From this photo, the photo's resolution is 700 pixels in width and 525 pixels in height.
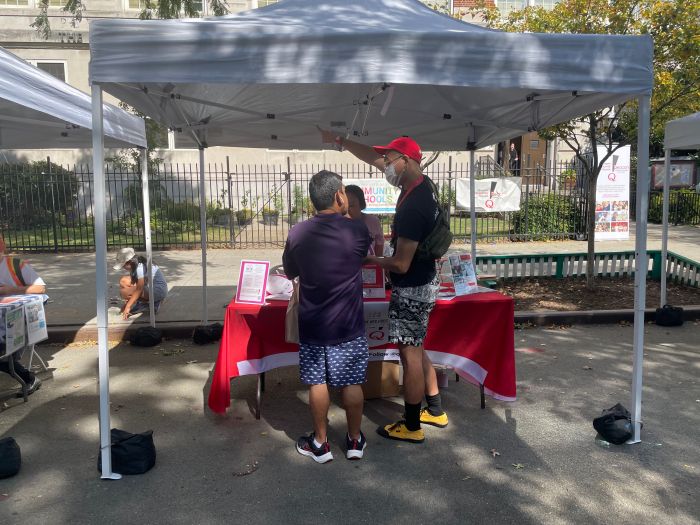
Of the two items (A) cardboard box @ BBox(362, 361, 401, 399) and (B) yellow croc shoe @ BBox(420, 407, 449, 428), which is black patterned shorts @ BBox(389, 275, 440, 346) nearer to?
(B) yellow croc shoe @ BBox(420, 407, 449, 428)

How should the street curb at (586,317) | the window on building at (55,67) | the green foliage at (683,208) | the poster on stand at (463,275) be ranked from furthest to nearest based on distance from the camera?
the window on building at (55,67) < the green foliage at (683,208) < the street curb at (586,317) < the poster on stand at (463,275)

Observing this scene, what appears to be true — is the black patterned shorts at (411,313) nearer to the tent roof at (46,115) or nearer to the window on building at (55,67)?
the tent roof at (46,115)

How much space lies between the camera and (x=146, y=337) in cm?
629

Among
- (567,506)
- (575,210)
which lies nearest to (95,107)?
(567,506)

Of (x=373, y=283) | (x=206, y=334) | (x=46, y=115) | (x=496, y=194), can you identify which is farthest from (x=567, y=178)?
(x=46, y=115)

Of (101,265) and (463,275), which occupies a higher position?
(101,265)

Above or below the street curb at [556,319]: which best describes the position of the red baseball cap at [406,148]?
above

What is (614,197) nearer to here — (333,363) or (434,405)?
(434,405)

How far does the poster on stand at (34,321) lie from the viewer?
4676mm

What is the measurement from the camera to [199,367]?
5598 millimetres

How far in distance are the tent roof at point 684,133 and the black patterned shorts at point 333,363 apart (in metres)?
5.03

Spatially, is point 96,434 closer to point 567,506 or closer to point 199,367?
point 199,367

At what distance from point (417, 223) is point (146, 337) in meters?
3.82

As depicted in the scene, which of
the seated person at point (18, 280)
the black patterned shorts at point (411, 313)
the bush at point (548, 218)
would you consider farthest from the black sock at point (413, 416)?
the bush at point (548, 218)
